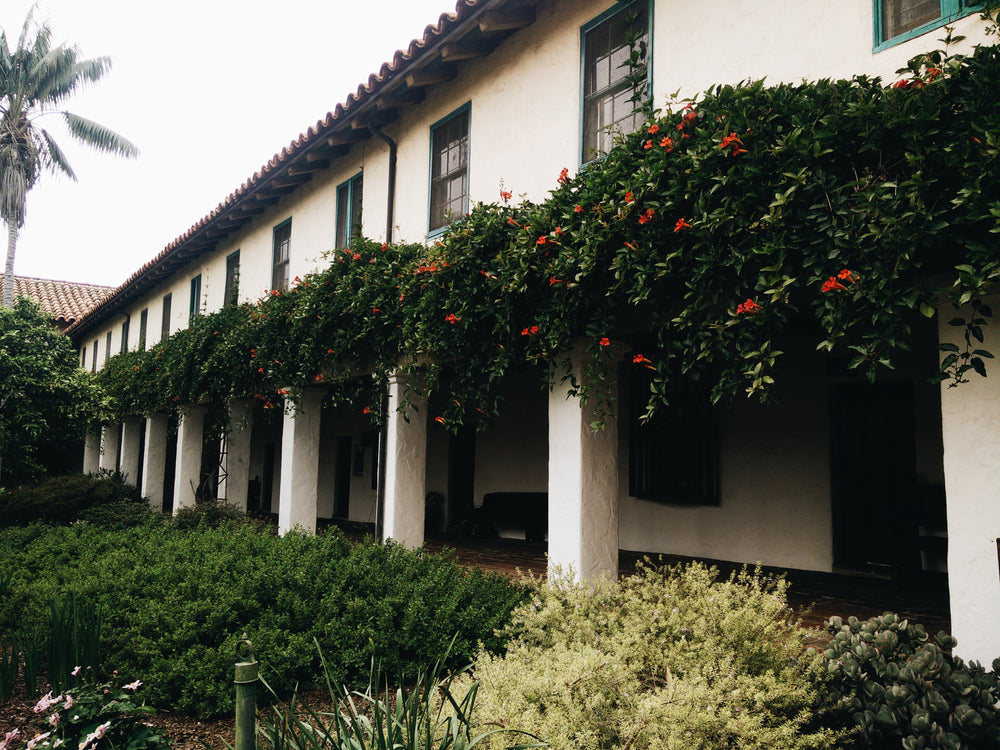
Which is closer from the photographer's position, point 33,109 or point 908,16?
point 908,16

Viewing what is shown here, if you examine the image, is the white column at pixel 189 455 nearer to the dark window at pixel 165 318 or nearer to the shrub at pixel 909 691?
the dark window at pixel 165 318

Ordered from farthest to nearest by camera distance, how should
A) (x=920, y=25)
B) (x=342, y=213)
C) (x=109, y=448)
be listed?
(x=109, y=448) < (x=342, y=213) < (x=920, y=25)

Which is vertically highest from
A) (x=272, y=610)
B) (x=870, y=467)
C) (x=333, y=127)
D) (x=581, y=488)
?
(x=333, y=127)

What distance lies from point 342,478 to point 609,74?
1204cm

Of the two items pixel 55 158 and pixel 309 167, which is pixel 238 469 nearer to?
pixel 309 167

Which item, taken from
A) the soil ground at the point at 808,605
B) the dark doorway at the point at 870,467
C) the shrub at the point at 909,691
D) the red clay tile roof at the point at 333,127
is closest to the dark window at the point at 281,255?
the red clay tile roof at the point at 333,127

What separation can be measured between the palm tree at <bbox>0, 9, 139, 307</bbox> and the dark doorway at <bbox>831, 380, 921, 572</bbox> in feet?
73.0

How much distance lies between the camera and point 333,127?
30.1ft

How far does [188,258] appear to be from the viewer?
15742 millimetres

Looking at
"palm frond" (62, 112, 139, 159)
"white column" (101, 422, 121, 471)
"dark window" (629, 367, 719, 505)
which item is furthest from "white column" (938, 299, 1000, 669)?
"palm frond" (62, 112, 139, 159)

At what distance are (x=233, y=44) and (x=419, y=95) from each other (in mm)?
16164

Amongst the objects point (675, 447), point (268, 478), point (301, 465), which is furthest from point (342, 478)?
point (675, 447)

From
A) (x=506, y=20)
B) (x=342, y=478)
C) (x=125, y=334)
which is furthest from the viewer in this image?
(x=125, y=334)

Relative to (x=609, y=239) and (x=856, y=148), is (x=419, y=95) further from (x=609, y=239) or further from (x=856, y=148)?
(x=856, y=148)
